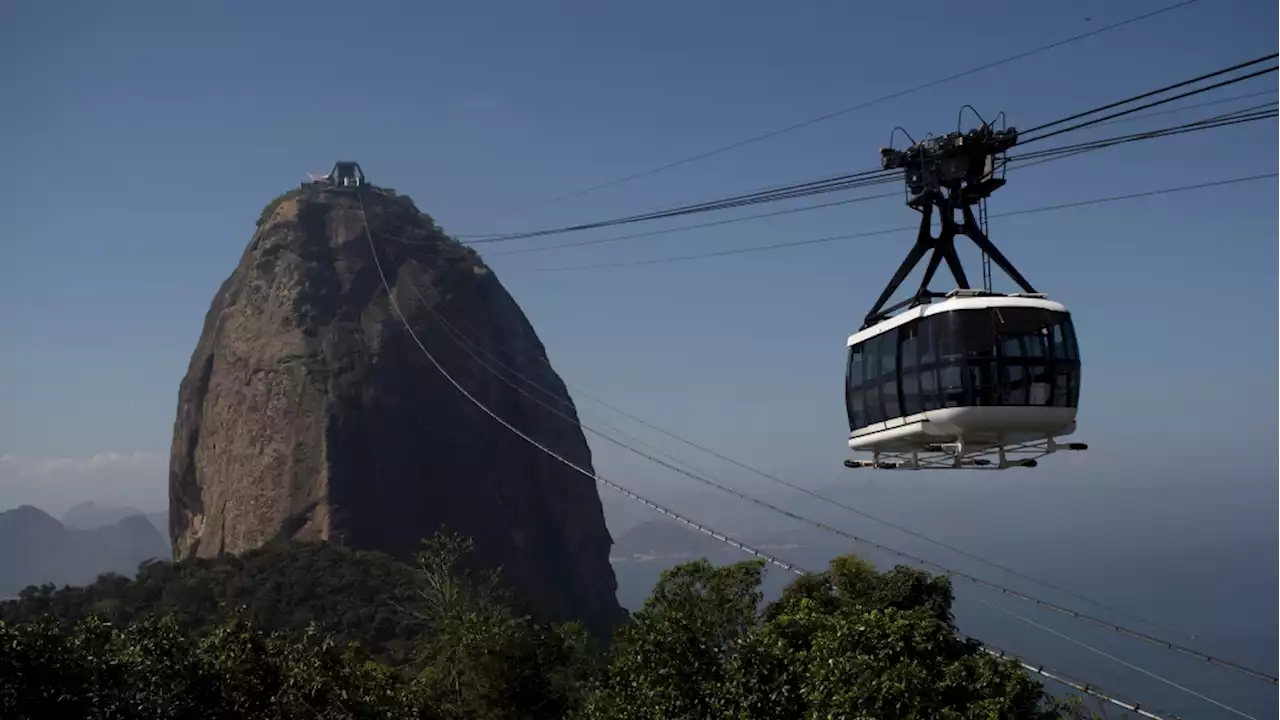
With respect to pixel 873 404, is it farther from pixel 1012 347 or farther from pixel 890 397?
pixel 1012 347

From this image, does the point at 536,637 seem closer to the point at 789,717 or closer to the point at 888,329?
the point at 789,717

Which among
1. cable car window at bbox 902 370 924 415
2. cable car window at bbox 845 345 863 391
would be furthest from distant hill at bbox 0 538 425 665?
cable car window at bbox 902 370 924 415

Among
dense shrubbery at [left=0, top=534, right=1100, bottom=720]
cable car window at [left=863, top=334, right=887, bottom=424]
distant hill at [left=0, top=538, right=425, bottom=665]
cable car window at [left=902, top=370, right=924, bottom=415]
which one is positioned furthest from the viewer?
distant hill at [left=0, top=538, right=425, bottom=665]

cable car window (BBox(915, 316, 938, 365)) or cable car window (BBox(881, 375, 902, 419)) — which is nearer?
cable car window (BBox(915, 316, 938, 365))

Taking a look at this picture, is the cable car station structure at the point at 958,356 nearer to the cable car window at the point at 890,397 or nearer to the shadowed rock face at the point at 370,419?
the cable car window at the point at 890,397

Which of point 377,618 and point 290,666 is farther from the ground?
point 290,666

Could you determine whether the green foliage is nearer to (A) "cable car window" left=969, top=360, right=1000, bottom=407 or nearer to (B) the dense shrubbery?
(B) the dense shrubbery

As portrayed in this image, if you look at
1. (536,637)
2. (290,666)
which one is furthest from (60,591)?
(290,666)
